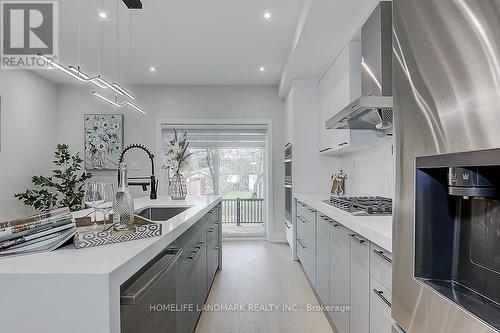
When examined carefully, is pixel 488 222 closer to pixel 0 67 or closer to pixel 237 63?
pixel 237 63

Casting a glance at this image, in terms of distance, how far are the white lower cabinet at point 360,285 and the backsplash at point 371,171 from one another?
860 millimetres

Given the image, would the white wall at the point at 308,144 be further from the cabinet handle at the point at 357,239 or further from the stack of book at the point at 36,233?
the stack of book at the point at 36,233

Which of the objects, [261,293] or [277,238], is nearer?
[261,293]

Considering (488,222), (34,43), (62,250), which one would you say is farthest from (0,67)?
(488,222)

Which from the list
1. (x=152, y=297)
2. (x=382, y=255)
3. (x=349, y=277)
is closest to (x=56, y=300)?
(x=152, y=297)

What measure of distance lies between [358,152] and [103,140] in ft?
14.2

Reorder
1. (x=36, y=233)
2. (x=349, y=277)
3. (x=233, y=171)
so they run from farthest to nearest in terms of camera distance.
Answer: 1. (x=233, y=171)
2. (x=349, y=277)
3. (x=36, y=233)

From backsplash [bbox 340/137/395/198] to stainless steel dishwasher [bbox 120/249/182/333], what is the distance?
5.80ft

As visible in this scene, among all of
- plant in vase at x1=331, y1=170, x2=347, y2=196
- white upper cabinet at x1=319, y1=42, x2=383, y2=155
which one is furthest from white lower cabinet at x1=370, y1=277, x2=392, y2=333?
plant in vase at x1=331, y1=170, x2=347, y2=196

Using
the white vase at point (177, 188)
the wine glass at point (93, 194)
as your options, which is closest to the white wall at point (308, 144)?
the white vase at point (177, 188)

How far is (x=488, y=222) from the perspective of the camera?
2.50 ft

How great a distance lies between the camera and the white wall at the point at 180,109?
555cm

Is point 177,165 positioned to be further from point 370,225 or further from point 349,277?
point 370,225

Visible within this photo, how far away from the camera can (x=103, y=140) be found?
5.52 metres
